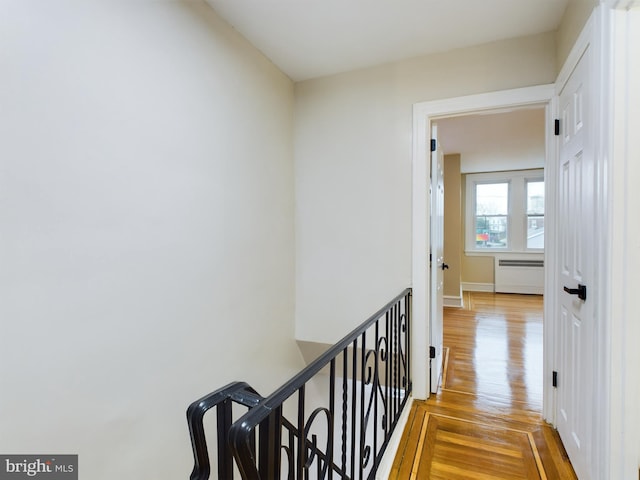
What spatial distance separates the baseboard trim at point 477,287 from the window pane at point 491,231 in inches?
31.3

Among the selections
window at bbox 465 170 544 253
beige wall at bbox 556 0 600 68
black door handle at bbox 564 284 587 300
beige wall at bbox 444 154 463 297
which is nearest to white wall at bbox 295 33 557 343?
beige wall at bbox 556 0 600 68

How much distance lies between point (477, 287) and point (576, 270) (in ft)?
18.4

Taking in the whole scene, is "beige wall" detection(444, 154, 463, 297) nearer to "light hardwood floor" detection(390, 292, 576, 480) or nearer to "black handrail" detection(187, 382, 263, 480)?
"light hardwood floor" detection(390, 292, 576, 480)

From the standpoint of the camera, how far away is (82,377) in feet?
4.26

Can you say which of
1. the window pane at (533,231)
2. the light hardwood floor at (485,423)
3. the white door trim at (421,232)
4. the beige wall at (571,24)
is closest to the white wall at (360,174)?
the white door trim at (421,232)

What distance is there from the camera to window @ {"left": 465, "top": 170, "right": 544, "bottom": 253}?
21.0ft

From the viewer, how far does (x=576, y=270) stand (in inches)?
63.9

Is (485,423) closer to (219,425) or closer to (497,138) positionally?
(219,425)

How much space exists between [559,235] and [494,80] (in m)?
1.09

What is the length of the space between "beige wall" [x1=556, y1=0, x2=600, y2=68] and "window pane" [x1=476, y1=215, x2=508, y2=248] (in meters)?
5.22

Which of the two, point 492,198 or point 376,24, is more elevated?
point 376,24

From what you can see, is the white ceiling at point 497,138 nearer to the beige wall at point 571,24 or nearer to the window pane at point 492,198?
the window pane at point 492,198

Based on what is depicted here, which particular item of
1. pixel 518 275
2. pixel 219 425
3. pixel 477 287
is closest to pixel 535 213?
pixel 518 275

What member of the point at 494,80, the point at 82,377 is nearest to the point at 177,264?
the point at 82,377
